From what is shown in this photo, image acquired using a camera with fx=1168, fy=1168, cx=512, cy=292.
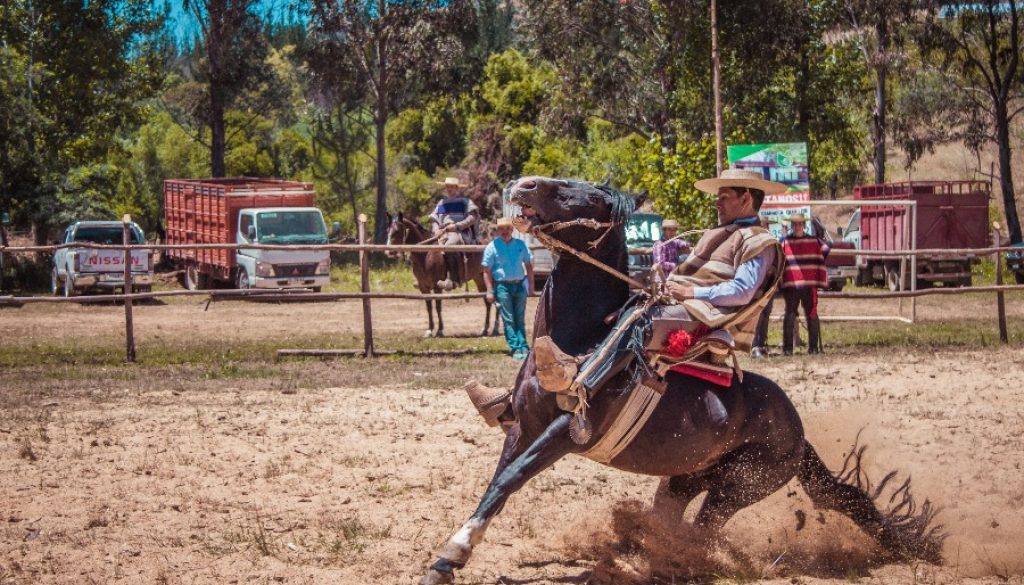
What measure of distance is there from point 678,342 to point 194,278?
2353cm

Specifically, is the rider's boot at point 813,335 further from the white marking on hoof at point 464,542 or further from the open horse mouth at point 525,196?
the white marking on hoof at point 464,542

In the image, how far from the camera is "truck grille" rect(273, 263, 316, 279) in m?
23.5

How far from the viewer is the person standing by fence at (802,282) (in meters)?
14.4

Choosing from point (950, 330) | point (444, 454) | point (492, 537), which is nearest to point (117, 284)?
point (950, 330)

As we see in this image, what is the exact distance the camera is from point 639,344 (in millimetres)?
5215

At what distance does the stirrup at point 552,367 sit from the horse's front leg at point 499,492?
212mm

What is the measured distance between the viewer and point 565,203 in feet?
17.3

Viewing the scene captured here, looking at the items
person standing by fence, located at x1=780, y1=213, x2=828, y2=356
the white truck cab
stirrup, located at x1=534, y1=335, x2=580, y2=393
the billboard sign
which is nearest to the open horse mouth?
stirrup, located at x1=534, y1=335, x2=580, y2=393

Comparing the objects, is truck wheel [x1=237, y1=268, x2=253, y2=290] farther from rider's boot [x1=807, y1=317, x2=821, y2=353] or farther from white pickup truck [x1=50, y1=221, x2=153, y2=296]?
rider's boot [x1=807, y1=317, x2=821, y2=353]

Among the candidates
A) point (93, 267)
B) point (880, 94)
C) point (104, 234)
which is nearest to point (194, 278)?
point (104, 234)

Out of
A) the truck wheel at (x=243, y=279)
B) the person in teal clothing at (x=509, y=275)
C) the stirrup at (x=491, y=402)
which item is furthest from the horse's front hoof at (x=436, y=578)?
the truck wheel at (x=243, y=279)

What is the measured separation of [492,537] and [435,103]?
38.6 metres

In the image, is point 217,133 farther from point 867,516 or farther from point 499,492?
point 499,492

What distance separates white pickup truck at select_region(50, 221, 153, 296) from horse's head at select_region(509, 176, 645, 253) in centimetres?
1856
